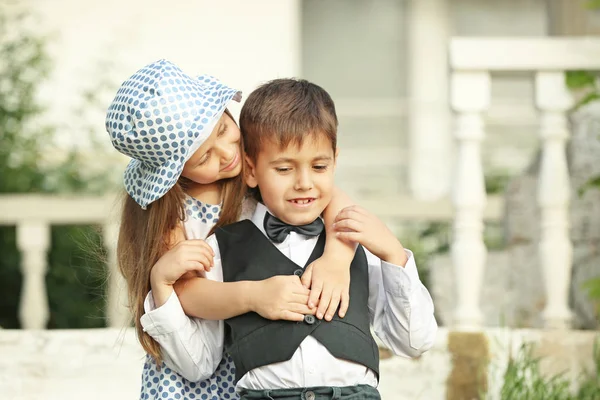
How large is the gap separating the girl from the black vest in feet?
0.14

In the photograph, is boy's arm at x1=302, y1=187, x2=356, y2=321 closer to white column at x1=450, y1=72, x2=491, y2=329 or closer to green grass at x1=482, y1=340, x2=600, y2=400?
green grass at x1=482, y1=340, x2=600, y2=400

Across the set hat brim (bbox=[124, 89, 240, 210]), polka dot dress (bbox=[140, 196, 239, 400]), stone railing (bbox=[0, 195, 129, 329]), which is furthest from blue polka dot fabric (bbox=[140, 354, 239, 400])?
stone railing (bbox=[0, 195, 129, 329])

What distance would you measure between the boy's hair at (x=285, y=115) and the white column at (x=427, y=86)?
5.32 metres

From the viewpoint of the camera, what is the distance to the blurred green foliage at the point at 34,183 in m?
6.02

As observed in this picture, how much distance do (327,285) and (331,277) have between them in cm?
3

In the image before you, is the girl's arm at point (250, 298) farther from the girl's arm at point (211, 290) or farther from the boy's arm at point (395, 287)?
the boy's arm at point (395, 287)

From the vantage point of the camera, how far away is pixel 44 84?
22.5 ft

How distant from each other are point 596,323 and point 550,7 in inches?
140

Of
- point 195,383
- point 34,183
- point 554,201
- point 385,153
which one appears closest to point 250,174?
point 195,383

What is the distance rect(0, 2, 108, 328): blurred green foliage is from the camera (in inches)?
237

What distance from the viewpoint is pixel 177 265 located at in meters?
2.30

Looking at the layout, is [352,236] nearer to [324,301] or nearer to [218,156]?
[324,301]

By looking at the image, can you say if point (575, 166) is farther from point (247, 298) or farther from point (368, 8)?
point (368, 8)

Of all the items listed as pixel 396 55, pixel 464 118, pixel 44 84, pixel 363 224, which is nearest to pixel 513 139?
pixel 396 55
